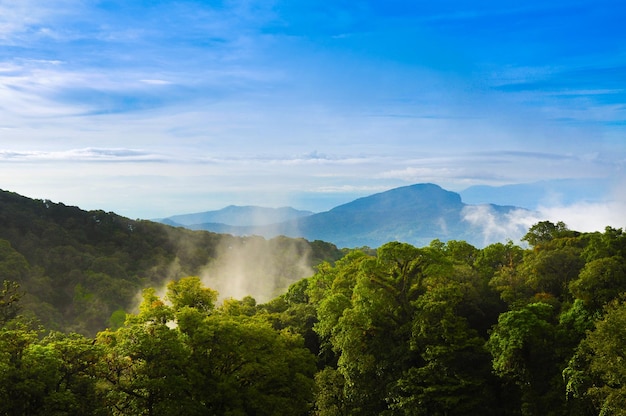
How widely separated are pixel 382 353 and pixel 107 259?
88372 millimetres

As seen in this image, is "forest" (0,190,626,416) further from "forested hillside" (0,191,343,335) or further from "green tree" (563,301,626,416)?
"forested hillside" (0,191,343,335)

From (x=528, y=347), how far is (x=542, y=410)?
145 inches

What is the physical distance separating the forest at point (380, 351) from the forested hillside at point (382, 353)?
87mm

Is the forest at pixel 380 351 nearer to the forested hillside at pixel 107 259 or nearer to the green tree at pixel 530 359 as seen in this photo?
the green tree at pixel 530 359

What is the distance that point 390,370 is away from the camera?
34.8 metres

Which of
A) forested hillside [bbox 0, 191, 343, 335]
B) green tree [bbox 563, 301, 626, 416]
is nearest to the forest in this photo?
green tree [bbox 563, 301, 626, 416]

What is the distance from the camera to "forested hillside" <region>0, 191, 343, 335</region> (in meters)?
92.8

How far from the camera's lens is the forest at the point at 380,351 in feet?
84.1

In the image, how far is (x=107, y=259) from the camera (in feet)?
356

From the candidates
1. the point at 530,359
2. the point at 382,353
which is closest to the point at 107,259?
the point at 382,353

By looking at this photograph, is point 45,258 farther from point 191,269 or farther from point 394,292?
point 394,292

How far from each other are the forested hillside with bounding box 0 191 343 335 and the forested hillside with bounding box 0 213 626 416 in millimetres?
61081

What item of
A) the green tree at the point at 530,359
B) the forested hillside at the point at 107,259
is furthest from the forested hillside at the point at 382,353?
the forested hillside at the point at 107,259

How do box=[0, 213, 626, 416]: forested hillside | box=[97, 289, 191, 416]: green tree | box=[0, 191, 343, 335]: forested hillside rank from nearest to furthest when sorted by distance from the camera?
box=[0, 213, 626, 416]: forested hillside < box=[97, 289, 191, 416]: green tree < box=[0, 191, 343, 335]: forested hillside
